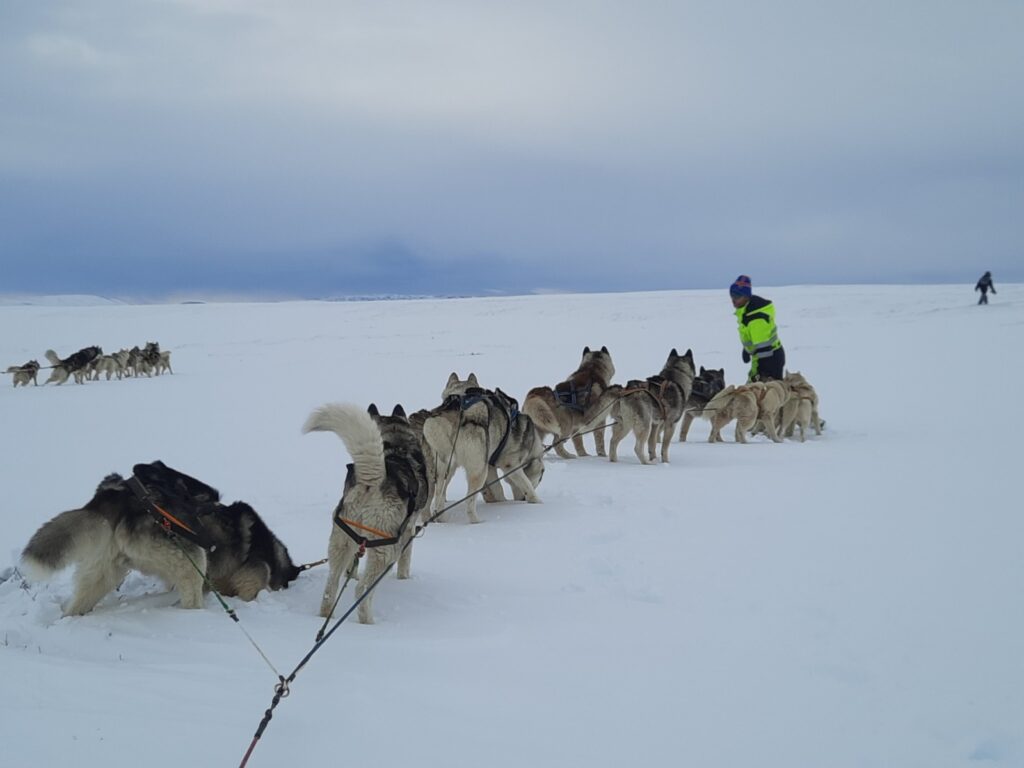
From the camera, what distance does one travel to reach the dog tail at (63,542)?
Answer: 276cm

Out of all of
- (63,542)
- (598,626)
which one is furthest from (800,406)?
(63,542)

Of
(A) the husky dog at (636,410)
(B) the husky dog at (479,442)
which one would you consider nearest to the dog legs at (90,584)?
(B) the husky dog at (479,442)

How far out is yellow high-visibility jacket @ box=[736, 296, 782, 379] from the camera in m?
9.52

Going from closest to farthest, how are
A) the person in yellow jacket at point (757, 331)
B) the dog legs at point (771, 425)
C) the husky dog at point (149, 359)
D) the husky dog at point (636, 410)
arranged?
the husky dog at point (636, 410) < the dog legs at point (771, 425) < the person in yellow jacket at point (757, 331) < the husky dog at point (149, 359)

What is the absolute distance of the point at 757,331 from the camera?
966cm

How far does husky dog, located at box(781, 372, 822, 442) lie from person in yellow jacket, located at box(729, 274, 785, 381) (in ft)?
1.93

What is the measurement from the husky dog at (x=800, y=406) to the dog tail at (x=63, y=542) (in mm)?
8282

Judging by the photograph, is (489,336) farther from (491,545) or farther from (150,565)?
(150,565)

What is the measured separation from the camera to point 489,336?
85.9 ft

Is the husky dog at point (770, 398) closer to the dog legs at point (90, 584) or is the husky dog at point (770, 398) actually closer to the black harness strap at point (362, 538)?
the black harness strap at point (362, 538)

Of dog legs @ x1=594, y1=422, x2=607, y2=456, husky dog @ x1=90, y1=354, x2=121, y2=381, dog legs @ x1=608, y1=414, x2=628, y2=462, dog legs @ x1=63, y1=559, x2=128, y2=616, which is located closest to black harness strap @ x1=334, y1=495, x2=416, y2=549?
dog legs @ x1=63, y1=559, x2=128, y2=616

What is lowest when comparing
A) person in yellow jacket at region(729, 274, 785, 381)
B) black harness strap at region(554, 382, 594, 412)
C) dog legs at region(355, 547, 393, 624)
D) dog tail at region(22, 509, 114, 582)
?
dog legs at region(355, 547, 393, 624)

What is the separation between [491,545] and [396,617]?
1.36 meters

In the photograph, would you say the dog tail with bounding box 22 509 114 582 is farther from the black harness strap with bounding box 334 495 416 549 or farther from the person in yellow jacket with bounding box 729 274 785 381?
the person in yellow jacket with bounding box 729 274 785 381
